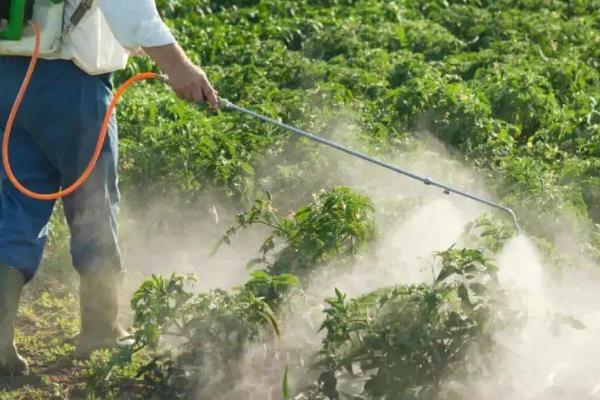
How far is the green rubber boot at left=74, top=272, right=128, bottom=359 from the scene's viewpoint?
5012mm

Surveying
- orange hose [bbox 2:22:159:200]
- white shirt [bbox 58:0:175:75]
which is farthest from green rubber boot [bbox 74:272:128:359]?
white shirt [bbox 58:0:175:75]

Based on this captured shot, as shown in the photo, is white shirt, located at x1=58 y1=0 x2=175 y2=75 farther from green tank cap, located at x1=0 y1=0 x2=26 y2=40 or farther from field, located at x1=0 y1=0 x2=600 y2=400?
field, located at x1=0 y1=0 x2=600 y2=400

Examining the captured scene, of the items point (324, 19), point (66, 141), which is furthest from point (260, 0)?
point (66, 141)

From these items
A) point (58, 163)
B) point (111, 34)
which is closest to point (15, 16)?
point (111, 34)

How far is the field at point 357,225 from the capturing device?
4602mm

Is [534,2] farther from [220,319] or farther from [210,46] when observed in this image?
[220,319]

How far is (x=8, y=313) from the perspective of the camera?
15.9 feet

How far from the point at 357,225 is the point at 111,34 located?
4.02ft

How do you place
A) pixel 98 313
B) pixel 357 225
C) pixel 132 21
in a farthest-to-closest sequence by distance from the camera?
1. pixel 357 225
2. pixel 98 313
3. pixel 132 21

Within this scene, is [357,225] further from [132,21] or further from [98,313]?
[132,21]

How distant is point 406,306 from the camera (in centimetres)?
455

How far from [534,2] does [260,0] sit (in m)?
1.98

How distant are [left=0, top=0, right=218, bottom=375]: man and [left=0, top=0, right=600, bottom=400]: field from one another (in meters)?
0.28

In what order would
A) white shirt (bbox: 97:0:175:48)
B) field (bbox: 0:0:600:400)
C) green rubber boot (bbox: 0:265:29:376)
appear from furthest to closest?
1. green rubber boot (bbox: 0:265:29:376)
2. field (bbox: 0:0:600:400)
3. white shirt (bbox: 97:0:175:48)
